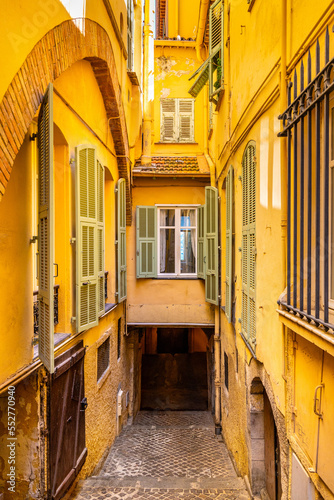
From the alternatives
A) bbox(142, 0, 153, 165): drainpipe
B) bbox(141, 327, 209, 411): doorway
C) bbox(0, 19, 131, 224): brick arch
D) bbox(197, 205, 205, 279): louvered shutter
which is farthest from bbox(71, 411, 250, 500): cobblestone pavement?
bbox(142, 0, 153, 165): drainpipe

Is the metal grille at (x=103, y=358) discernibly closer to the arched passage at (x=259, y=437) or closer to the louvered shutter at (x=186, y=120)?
the arched passage at (x=259, y=437)

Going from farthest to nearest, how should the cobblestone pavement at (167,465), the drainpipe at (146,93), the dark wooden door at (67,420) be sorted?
the drainpipe at (146,93)
the cobblestone pavement at (167,465)
the dark wooden door at (67,420)

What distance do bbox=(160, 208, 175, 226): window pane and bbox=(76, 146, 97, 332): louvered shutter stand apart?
15.7 ft

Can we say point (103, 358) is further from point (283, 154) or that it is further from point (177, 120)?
point (177, 120)

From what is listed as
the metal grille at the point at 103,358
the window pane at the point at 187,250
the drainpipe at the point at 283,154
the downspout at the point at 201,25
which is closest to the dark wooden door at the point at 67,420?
the metal grille at the point at 103,358

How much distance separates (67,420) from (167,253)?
6406 mm

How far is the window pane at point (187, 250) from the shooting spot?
1112 cm

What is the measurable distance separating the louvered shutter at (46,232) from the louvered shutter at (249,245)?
2.75 metres

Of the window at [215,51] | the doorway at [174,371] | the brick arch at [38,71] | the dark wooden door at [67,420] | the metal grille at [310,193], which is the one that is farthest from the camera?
the doorway at [174,371]

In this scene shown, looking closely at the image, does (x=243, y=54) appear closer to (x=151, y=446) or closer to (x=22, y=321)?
(x=22, y=321)

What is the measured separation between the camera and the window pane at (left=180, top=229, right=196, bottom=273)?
11.1 meters

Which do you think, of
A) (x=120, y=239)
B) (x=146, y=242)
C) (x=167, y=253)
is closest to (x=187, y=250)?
(x=167, y=253)

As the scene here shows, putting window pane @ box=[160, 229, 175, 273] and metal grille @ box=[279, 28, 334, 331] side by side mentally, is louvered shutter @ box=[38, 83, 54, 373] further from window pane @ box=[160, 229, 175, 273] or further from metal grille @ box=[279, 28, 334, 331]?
window pane @ box=[160, 229, 175, 273]

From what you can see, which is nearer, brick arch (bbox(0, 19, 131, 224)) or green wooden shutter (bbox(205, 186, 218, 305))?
brick arch (bbox(0, 19, 131, 224))
